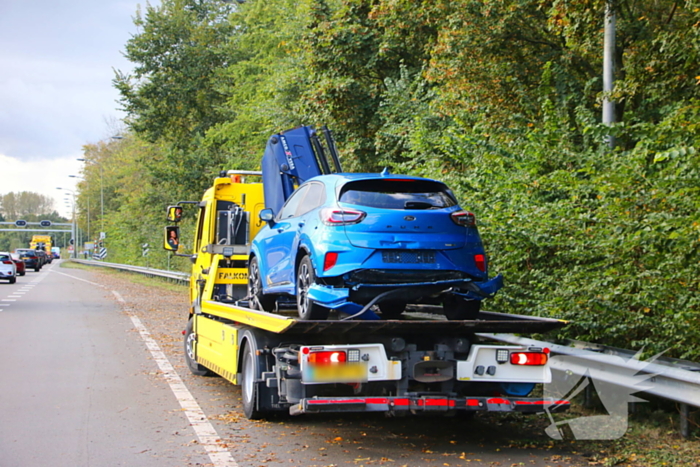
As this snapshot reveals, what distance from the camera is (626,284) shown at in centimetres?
760

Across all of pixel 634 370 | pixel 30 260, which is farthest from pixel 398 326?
pixel 30 260

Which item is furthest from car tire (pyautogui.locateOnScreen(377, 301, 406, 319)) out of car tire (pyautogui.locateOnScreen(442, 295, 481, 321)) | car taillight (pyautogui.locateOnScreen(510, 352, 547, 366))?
car taillight (pyautogui.locateOnScreen(510, 352, 547, 366))

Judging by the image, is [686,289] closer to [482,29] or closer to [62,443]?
[62,443]

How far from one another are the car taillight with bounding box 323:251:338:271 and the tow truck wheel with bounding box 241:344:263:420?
1.21 metres

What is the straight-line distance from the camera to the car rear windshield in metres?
7.32

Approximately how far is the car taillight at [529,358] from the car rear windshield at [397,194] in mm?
1518

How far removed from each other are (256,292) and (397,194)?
2.76 m

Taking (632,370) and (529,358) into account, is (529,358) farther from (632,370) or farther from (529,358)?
(632,370)

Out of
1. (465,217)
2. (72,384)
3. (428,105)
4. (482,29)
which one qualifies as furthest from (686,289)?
(428,105)

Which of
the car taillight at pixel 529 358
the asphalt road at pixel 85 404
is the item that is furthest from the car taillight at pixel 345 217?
the asphalt road at pixel 85 404

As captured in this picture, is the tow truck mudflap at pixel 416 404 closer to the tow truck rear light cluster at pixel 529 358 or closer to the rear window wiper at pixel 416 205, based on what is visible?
the tow truck rear light cluster at pixel 529 358

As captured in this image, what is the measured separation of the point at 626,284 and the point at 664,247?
0.50m

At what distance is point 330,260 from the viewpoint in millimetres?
7066

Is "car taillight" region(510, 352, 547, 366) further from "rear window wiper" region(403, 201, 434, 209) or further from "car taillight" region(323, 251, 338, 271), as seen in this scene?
"car taillight" region(323, 251, 338, 271)
